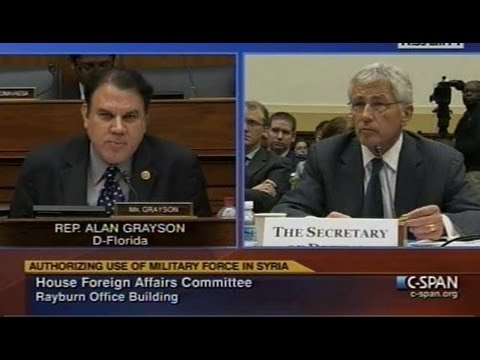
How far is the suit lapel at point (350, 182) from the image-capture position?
118 inches

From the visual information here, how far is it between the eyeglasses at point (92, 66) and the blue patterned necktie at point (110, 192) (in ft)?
0.99

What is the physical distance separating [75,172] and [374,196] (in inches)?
35.8

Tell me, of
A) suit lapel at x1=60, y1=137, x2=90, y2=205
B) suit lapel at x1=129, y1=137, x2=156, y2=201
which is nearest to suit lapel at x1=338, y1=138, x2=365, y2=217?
suit lapel at x1=129, y1=137, x2=156, y2=201

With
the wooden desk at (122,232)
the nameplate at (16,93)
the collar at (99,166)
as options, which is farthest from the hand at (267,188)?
the nameplate at (16,93)

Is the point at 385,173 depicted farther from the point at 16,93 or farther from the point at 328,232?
the point at 16,93

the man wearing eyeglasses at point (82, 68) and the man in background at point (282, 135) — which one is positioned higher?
the man wearing eyeglasses at point (82, 68)

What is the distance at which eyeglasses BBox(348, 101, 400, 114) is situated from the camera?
2990 mm

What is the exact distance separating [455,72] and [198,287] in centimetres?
100

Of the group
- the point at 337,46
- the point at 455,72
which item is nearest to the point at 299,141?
the point at 337,46

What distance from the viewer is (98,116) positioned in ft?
9.81

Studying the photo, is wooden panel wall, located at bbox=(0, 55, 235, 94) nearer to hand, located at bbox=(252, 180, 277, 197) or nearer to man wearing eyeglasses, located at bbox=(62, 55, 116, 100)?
man wearing eyeglasses, located at bbox=(62, 55, 116, 100)

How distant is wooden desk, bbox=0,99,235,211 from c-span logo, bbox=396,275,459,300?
58 cm

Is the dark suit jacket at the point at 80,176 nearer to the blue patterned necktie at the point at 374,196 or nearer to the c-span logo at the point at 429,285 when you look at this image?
the blue patterned necktie at the point at 374,196

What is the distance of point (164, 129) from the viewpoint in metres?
2.97
